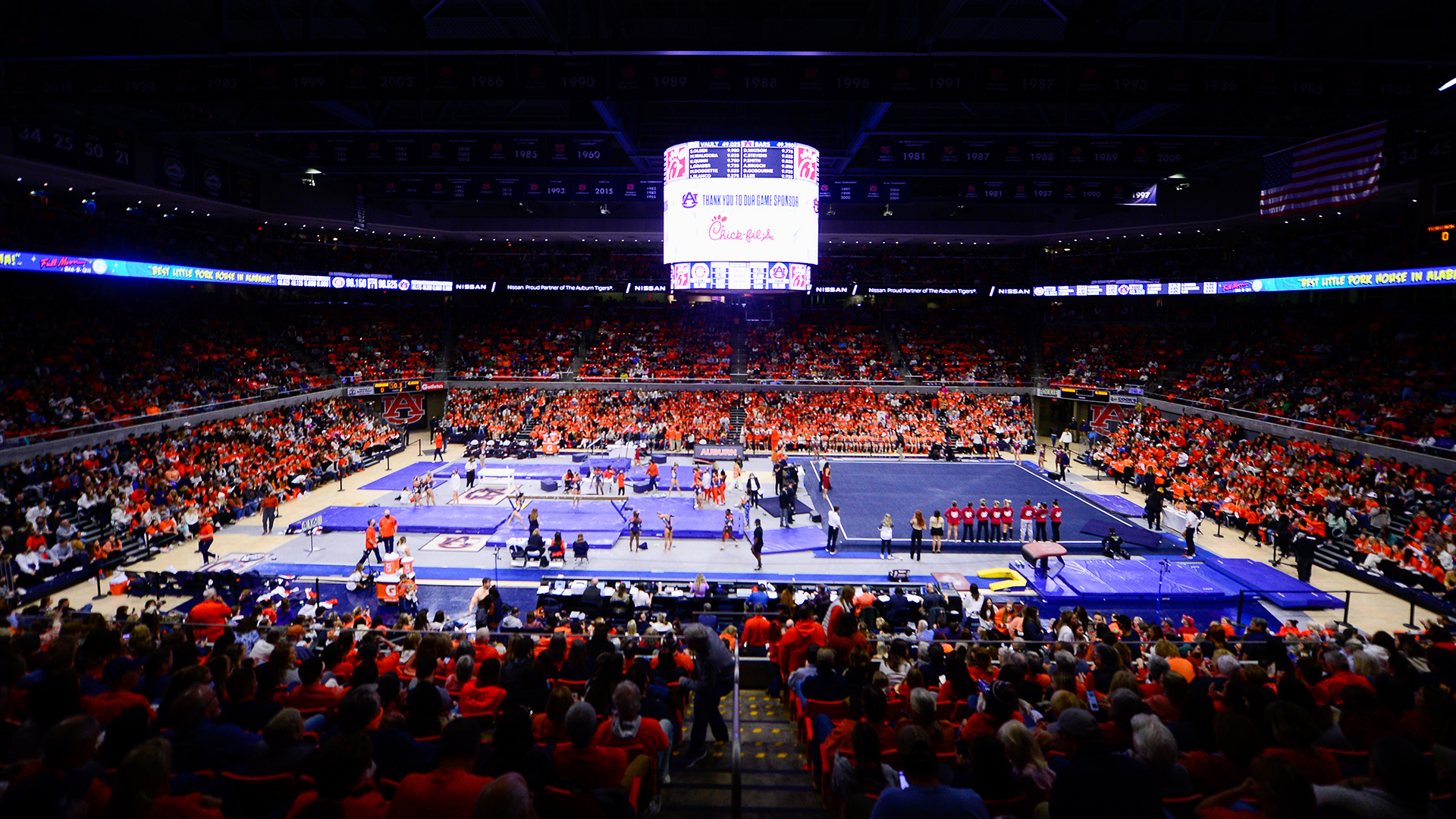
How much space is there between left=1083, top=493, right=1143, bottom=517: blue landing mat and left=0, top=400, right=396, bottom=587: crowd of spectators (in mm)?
27753

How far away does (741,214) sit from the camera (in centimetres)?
2292

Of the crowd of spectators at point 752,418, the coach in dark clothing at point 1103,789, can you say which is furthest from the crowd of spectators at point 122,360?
the coach in dark clothing at point 1103,789

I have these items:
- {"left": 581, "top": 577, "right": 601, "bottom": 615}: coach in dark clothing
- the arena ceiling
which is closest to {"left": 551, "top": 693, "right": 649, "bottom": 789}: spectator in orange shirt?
{"left": 581, "top": 577, "right": 601, "bottom": 615}: coach in dark clothing

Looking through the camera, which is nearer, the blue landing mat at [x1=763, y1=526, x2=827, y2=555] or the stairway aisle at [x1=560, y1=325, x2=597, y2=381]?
the blue landing mat at [x1=763, y1=526, x2=827, y2=555]

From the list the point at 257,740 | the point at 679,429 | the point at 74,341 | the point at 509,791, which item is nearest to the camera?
the point at 509,791

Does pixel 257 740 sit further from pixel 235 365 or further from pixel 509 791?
pixel 235 365

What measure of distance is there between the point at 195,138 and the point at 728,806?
31.0m

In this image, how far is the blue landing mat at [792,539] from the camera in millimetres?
19688

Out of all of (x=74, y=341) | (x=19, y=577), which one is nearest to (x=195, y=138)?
(x=74, y=341)

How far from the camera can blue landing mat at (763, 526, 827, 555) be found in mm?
19688

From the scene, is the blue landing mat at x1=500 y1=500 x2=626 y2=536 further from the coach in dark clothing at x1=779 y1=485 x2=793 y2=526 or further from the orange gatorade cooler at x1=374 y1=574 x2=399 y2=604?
the orange gatorade cooler at x1=374 y1=574 x2=399 y2=604

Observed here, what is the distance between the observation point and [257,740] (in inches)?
175

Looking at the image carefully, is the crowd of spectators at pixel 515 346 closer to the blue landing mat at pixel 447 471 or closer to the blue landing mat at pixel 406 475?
the blue landing mat at pixel 447 471

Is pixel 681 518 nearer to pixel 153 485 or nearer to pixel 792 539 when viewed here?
pixel 792 539
